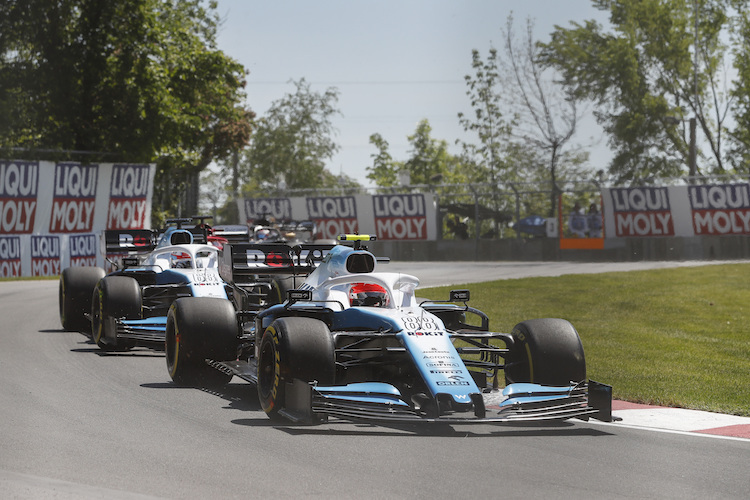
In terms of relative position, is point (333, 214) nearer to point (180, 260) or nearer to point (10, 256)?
point (10, 256)

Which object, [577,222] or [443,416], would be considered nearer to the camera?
[443,416]

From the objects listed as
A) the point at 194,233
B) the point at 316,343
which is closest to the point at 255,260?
the point at 194,233

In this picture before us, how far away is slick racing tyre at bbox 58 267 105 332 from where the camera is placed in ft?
52.1

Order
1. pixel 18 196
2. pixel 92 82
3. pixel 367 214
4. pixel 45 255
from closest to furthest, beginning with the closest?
pixel 18 196 < pixel 45 255 < pixel 92 82 < pixel 367 214

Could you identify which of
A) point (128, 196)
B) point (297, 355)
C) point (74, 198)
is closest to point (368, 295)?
point (297, 355)

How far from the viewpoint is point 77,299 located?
52.1ft

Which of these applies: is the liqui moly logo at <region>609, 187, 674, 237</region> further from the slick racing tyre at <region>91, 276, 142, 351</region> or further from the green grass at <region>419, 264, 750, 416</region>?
the slick racing tyre at <region>91, 276, 142, 351</region>

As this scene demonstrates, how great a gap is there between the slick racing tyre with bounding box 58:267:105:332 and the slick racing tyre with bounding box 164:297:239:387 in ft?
18.0

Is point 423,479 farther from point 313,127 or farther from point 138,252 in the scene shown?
point 313,127

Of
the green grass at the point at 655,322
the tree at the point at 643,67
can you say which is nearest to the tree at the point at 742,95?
Answer: the tree at the point at 643,67

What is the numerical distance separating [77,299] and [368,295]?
7.43 metres

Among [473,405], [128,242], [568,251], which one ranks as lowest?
[473,405]

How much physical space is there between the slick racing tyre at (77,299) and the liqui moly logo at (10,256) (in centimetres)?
1309

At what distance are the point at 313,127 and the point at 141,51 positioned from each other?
34815 mm
